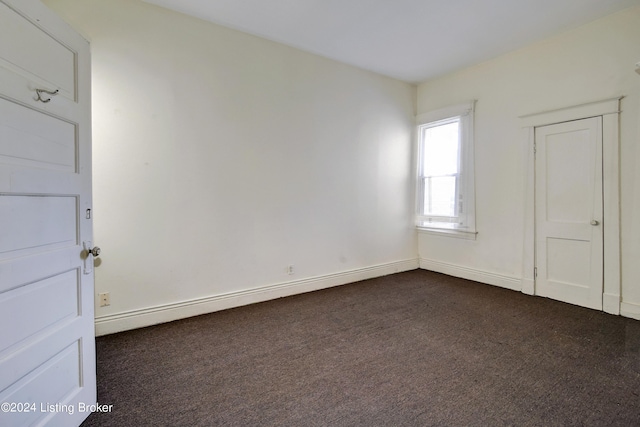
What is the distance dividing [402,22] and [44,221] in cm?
338

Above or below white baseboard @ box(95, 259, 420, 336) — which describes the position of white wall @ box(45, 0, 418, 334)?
above

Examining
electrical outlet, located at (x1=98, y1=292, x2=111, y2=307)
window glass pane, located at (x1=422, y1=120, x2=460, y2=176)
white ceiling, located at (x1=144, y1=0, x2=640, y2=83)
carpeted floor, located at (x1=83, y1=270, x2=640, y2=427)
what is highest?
white ceiling, located at (x1=144, y1=0, x2=640, y2=83)

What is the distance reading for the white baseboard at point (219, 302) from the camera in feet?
8.65

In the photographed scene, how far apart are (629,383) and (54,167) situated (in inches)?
139

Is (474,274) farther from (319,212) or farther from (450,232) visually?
(319,212)

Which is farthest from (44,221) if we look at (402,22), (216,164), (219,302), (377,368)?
(402,22)

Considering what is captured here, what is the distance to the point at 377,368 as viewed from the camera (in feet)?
6.88

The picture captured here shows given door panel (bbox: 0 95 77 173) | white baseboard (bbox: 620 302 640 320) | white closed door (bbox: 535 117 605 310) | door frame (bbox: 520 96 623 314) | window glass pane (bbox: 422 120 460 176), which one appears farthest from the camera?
window glass pane (bbox: 422 120 460 176)

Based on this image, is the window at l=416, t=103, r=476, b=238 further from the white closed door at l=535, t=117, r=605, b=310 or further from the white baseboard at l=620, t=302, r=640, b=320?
the white baseboard at l=620, t=302, r=640, b=320

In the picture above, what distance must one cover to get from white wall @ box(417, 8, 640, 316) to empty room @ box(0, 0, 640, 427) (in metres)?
0.02

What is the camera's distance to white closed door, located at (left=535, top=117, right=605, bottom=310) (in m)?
3.13

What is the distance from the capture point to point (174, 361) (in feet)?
7.15

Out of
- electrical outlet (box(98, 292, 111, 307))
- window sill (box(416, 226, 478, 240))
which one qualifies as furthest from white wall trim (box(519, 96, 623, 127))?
electrical outlet (box(98, 292, 111, 307))

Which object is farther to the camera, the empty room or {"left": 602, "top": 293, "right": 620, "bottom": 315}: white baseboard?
{"left": 602, "top": 293, "right": 620, "bottom": 315}: white baseboard
